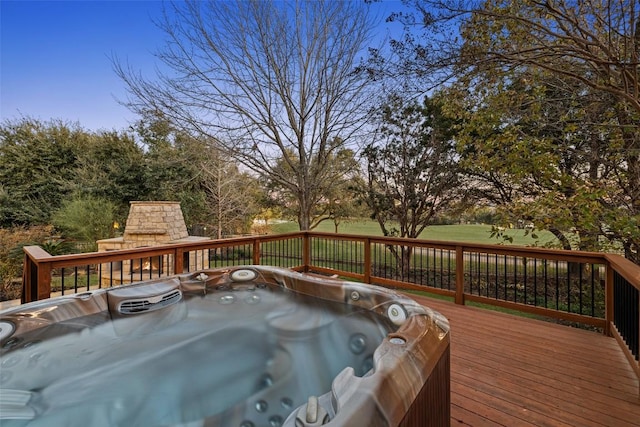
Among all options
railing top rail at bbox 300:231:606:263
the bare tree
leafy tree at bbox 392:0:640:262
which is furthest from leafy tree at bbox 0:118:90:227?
leafy tree at bbox 392:0:640:262

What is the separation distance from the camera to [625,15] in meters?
3.13

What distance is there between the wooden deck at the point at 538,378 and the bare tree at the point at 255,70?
14.2 ft

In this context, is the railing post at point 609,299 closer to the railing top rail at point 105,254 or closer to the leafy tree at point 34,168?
the railing top rail at point 105,254

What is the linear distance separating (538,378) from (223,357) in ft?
6.87

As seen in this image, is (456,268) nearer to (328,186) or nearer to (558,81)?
(558,81)

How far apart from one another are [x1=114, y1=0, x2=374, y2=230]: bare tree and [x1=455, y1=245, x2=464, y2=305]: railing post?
3347 millimetres

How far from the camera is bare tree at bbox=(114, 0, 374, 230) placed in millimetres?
5164

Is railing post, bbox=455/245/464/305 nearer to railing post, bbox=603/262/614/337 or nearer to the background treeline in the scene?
railing post, bbox=603/262/614/337

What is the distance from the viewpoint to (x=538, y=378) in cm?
202

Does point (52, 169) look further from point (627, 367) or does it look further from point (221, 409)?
point (627, 367)

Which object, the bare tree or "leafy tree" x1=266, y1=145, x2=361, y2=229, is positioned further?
"leafy tree" x1=266, y1=145, x2=361, y2=229

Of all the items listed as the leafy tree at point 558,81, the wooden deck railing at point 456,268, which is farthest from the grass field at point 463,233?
the leafy tree at point 558,81

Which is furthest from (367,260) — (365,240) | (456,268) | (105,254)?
(105,254)

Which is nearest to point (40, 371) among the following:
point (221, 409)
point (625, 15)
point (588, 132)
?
point (221, 409)
